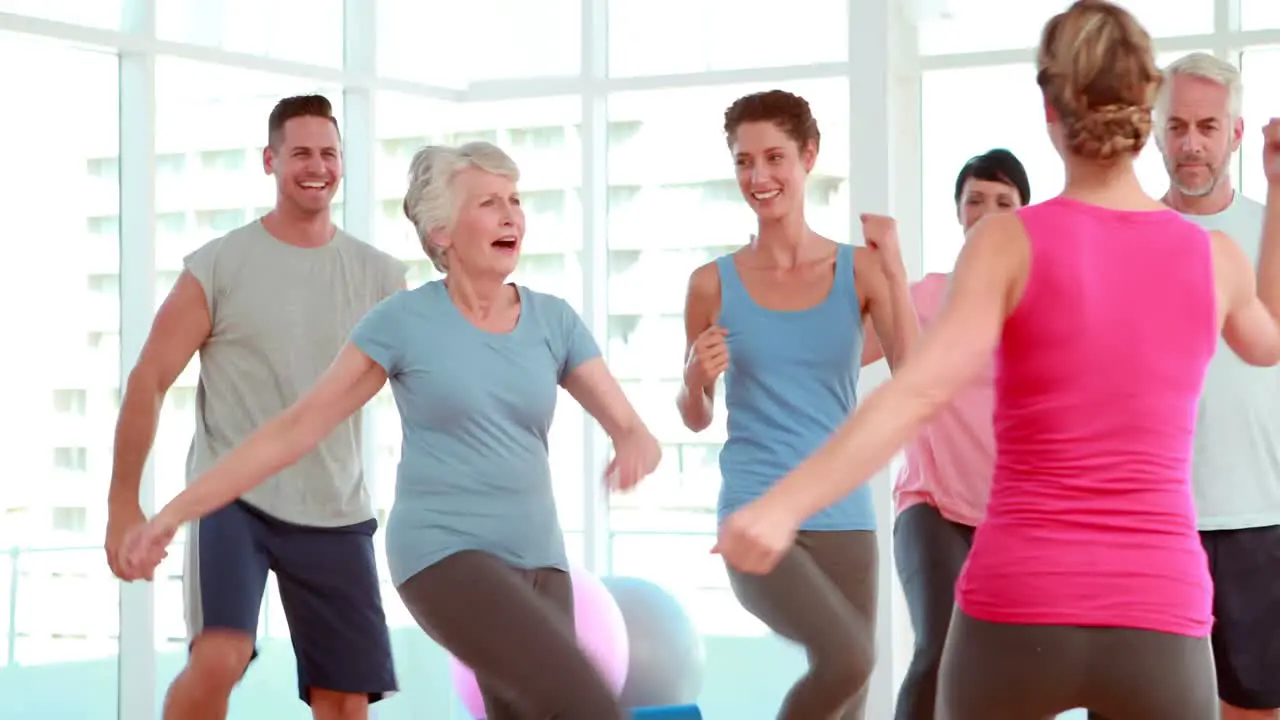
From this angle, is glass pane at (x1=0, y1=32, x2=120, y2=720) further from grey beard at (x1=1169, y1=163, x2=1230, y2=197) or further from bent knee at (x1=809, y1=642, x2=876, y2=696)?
grey beard at (x1=1169, y1=163, x2=1230, y2=197)

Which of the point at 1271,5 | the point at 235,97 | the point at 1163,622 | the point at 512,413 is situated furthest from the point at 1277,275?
the point at 235,97

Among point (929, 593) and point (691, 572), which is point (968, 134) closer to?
point (691, 572)

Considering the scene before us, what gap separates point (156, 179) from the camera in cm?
549

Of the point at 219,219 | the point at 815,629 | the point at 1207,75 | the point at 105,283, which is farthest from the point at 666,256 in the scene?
the point at 815,629

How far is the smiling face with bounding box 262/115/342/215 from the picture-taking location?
406cm

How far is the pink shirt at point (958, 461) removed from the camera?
4020 millimetres

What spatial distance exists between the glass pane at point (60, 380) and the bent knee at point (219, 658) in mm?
1717

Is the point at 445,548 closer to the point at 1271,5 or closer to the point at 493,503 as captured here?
the point at 493,503

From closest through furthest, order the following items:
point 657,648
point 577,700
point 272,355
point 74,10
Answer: point 577,700
point 272,355
point 74,10
point 657,648

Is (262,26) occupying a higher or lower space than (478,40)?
lower

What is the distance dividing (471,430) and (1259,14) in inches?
138

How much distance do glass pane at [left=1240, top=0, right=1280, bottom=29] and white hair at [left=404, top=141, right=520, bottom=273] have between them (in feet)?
10.3

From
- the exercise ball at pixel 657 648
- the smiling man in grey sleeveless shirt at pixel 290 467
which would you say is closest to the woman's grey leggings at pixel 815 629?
the smiling man in grey sleeveless shirt at pixel 290 467

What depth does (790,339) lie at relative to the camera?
370cm
